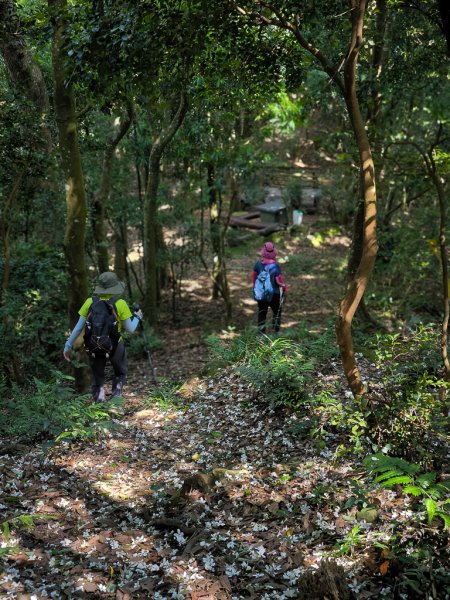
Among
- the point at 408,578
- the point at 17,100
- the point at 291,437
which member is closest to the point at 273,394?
the point at 291,437

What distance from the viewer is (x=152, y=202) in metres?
13.2

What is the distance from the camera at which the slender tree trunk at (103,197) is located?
12.3 m

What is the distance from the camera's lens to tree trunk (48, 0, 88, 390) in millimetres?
7312

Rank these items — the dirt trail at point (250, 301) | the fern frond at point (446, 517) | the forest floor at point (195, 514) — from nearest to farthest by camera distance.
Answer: the fern frond at point (446, 517) < the forest floor at point (195, 514) < the dirt trail at point (250, 301)

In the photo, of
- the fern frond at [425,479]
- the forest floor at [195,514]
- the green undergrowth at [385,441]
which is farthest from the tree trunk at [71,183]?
the fern frond at [425,479]

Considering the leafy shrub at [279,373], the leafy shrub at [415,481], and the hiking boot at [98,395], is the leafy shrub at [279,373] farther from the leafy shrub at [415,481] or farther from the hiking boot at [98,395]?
the leafy shrub at [415,481]

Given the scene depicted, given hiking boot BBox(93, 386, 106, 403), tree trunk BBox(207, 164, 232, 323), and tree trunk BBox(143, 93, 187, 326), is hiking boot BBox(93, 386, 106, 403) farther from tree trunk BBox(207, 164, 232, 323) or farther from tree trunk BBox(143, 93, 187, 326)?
tree trunk BBox(207, 164, 232, 323)

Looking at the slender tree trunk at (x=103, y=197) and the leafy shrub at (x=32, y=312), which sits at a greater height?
the slender tree trunk at (x=103, y=197)

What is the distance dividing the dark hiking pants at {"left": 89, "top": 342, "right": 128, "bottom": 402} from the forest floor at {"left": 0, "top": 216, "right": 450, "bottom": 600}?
17.3 inches

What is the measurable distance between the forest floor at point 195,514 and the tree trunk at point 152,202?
6.53 m

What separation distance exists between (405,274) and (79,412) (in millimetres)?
11141

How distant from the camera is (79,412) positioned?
6.40 metres

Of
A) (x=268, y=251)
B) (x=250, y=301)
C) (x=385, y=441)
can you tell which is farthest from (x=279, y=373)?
(x=250, y=301)

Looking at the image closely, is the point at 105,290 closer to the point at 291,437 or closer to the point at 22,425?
the point at 22,425
